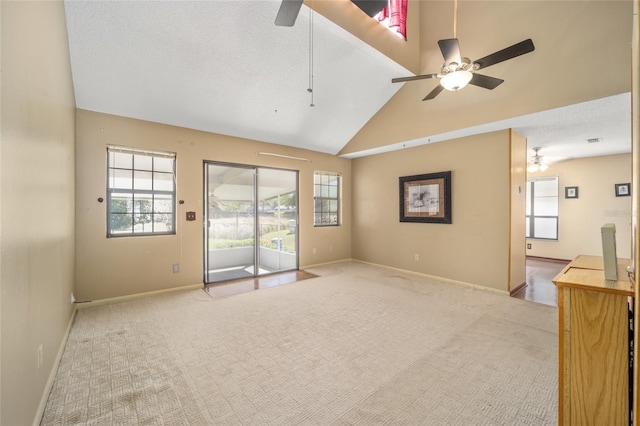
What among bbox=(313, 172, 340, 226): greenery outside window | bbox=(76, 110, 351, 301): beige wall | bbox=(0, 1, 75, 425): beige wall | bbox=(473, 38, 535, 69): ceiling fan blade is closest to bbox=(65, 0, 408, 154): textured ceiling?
bbox=(76, 110, 351, 301): beige wall

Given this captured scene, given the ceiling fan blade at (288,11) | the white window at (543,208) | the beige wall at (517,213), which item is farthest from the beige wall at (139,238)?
the white window at (543,208)

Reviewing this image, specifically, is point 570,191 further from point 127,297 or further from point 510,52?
point 127,297

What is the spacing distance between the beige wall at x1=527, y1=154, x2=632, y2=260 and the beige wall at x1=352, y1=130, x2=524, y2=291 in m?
3.71

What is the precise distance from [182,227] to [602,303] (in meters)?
4.82

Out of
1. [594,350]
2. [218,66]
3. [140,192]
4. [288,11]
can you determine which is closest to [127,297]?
[140,192]

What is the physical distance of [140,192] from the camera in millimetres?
4105

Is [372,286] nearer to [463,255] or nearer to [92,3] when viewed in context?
[463,255]

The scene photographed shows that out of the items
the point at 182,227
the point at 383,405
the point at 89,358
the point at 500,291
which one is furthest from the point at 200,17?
the point at 500,291

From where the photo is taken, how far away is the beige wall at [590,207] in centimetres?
562

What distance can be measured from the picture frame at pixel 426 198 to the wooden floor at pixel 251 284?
243 centimetres

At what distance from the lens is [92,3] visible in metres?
2.54

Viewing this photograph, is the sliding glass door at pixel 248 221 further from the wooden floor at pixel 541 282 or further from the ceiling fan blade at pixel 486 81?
the wooden floor at pixel 541 282

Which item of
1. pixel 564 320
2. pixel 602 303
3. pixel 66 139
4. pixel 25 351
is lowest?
pixel 25 351

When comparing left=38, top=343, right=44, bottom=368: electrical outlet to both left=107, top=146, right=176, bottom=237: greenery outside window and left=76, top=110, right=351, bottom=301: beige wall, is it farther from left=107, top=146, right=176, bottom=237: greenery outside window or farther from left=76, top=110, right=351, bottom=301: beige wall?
left=107, top=146, right=176, bottom=237: greenery outside window
